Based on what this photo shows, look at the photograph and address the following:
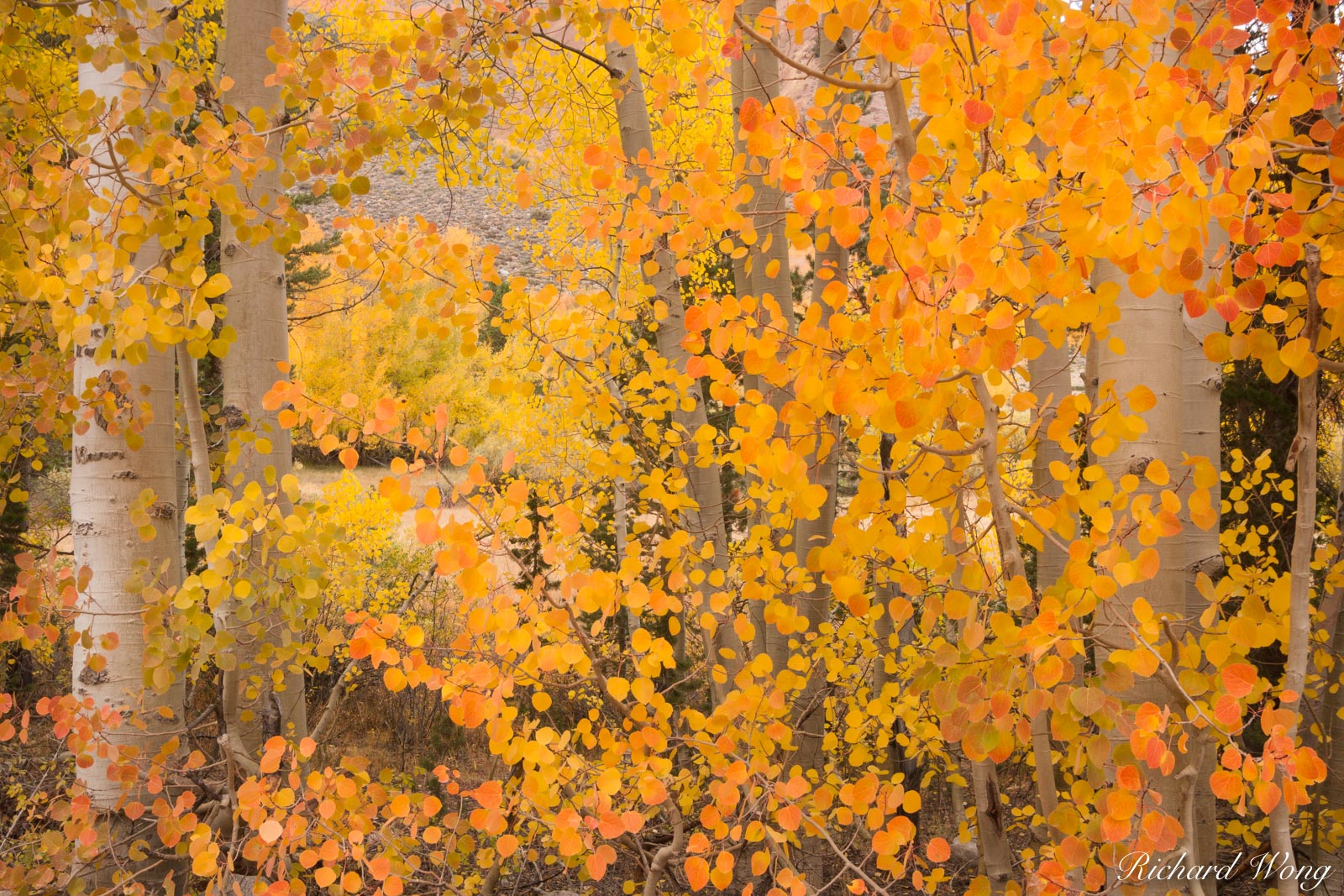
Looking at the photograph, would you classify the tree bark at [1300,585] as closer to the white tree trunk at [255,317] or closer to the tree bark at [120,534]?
the white tree trunk at [255,317]

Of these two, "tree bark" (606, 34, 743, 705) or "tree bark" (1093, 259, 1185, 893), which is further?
"tree bark" (606, 34, 743, 705)

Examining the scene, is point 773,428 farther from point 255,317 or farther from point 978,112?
point 255,317

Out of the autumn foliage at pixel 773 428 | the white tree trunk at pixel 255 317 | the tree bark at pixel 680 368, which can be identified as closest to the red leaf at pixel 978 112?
the autumn foliage at pixel 773 428

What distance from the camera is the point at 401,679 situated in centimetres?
157

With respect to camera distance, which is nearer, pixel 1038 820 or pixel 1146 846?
pixel 1146 846

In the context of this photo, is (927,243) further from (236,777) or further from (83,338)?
(236,777)

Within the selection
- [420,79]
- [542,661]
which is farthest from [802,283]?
[542,661]

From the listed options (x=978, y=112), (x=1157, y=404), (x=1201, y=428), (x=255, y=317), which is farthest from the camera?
(x=255, y=317)

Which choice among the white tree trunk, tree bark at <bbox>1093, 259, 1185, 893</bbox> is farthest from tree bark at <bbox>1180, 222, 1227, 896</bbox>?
the white tree trunk

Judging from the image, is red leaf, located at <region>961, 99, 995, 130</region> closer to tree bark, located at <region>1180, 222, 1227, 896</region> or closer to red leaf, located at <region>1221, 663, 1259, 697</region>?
red leaf, located at <region>1221, 663, 1259, 697</region>

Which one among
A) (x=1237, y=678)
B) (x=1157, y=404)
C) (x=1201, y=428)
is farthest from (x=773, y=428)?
(x=1201, y=428)

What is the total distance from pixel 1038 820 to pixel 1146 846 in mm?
750

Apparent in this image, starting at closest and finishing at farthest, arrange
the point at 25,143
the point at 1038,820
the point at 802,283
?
the point at 1038,820, the point at 25,143, the point at 802,283

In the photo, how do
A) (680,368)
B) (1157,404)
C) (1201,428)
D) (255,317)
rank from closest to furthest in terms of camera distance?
(1157,404)
(1201,428)
(255,317)
(680,368)
